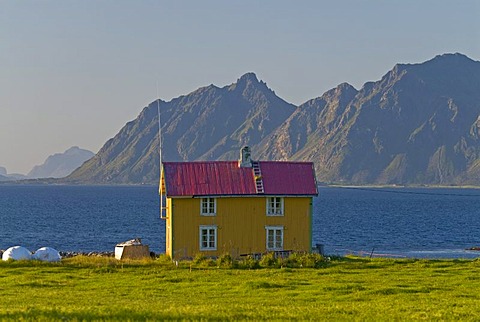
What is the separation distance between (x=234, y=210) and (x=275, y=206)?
2984mm

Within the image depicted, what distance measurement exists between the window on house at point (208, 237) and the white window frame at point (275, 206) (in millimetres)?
4176

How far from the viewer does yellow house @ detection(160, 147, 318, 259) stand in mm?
59250

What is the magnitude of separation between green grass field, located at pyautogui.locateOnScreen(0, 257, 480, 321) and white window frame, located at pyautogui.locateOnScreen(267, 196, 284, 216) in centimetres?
575

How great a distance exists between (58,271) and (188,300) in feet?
57.9

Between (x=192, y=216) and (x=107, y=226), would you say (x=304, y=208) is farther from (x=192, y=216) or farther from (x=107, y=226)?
(x=107, y=226)

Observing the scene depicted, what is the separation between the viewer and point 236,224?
59.9 m

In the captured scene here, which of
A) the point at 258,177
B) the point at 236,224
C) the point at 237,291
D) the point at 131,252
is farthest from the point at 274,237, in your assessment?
the point at 237,291

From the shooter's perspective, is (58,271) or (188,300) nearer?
(188,300)

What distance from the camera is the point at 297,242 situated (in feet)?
198

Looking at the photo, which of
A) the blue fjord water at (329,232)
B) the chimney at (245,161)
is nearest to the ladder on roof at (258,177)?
the chimney at (245,161)

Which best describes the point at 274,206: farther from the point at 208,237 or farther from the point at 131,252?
the point at 131,252

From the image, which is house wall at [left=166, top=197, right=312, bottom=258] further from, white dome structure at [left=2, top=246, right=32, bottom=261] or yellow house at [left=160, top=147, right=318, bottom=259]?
white dome structure at [left=2, top=246, right=32, bottom=261]

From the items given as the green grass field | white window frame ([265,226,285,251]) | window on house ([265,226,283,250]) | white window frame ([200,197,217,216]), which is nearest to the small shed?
the green grass field

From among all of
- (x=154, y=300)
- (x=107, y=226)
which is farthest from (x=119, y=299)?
(x=107, y=226)
